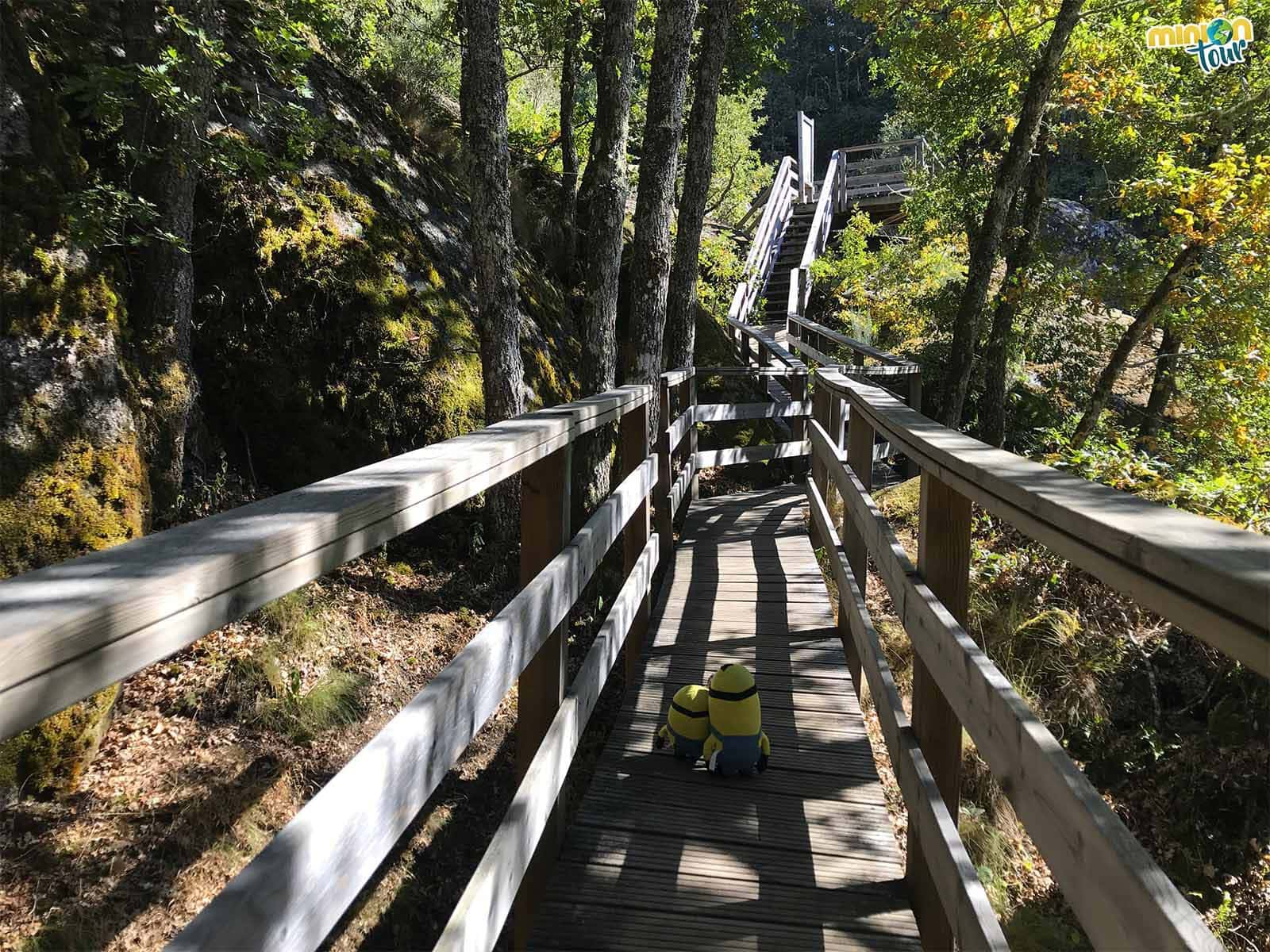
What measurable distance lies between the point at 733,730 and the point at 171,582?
2671 millimetres

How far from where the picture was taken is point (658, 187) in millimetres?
6852

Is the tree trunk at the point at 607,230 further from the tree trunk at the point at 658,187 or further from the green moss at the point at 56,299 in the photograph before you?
the green moss at the point at 56,299

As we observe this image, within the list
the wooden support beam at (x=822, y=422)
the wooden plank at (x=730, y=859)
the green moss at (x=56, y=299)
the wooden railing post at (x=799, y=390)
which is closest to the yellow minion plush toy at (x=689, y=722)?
the wooden plank at (x=730, y=859)

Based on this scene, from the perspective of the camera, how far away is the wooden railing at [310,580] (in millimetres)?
833

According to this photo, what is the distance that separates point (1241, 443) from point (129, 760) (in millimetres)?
10643

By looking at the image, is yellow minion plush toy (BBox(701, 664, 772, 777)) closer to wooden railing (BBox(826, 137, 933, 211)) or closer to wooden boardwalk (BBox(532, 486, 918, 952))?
→ wooden boardwalk (BBox(532, 486, 918, 952))

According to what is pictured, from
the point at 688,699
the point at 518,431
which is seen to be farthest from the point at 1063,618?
the point at 518,431

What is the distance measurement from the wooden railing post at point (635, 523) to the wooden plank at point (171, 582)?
283 centimetres

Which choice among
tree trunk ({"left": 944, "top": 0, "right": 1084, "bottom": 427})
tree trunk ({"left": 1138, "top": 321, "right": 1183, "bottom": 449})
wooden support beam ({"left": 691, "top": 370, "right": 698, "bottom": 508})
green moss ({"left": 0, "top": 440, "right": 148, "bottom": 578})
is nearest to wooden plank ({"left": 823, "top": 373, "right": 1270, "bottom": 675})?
green moss ({"left": 0, "top": 440, "right": 148, "bottom": 578})

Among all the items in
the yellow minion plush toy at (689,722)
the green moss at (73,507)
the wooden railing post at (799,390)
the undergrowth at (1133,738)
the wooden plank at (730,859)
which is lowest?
the undergrowth at (1133,738)

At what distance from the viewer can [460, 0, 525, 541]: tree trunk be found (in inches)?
237

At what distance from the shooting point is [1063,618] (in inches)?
215

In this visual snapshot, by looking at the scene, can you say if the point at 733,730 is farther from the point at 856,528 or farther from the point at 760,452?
the point at 760,452

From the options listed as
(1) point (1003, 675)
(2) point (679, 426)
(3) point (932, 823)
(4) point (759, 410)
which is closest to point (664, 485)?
(2) point (679, 426)
